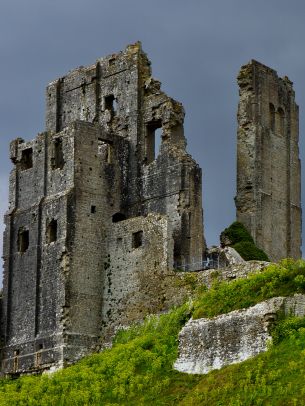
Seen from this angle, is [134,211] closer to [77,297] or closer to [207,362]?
[77,297]

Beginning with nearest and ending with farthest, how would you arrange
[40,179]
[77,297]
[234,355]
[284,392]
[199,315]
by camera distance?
[284,392], [234,355], [199,315], [77,297], [40,179]

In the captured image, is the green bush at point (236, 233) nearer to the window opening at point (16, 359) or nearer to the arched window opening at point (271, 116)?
the arched window opening at point (271, 116)

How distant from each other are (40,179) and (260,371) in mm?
18829

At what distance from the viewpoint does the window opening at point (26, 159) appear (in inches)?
2016

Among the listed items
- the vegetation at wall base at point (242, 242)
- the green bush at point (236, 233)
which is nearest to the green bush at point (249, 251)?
the vegetation at wall base at point (242, 242)

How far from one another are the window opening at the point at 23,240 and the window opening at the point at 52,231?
63.9 inches

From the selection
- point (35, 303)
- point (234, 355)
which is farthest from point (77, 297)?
point (234, 355)

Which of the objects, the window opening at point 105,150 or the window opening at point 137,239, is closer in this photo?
the window opening at point 137,239

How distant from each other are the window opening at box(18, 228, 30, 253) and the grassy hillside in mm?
6518

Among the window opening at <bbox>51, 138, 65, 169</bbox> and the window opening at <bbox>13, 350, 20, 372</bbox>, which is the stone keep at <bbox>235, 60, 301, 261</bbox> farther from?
the window opening at <bbox>13, 350, 20, 372</bbox>

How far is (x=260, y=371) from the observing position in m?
33.0

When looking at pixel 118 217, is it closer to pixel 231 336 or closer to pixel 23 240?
pixel 23 240

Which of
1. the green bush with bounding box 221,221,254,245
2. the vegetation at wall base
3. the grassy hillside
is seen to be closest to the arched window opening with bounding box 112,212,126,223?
the vegetation at wall base

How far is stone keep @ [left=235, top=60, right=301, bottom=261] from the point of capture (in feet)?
179
